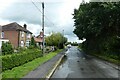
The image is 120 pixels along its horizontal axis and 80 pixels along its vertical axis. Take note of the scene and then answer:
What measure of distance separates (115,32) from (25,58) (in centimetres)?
1755

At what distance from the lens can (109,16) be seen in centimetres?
3528

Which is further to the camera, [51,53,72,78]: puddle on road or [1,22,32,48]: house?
[1,22,32,48]: house

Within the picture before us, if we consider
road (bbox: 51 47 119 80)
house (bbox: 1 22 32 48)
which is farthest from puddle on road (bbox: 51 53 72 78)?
house (bbox: 1 22 32 48)

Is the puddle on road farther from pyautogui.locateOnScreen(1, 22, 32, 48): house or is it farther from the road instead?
pyautogui.locateOnScreen(1, 22, 32, 48): house

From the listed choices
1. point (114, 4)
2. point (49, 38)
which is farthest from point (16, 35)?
point (114, 4)

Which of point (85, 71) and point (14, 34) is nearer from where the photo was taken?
point (85, 71)

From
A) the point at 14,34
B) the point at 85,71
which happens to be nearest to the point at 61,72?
the point at 85,71

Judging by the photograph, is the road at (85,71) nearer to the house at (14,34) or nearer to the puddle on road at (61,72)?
the puddle on road at (61,72)

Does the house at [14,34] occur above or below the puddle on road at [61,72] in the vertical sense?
above

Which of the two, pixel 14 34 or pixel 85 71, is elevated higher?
pixel 14 34

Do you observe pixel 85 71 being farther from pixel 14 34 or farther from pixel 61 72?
pixel 14 34

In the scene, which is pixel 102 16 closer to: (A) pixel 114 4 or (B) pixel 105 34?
(A) pixel 114 4

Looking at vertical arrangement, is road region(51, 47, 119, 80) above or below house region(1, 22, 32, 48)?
below

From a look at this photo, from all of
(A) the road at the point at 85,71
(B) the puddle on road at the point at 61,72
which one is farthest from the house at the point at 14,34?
(B) the puddle on road at the point at 61,72
